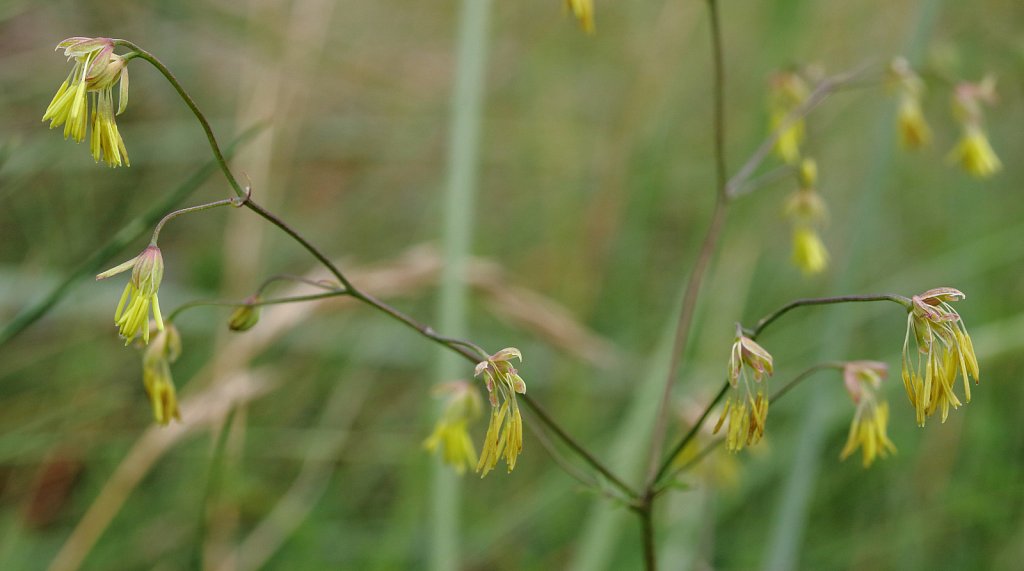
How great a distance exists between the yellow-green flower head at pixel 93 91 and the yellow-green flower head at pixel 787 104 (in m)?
1.18

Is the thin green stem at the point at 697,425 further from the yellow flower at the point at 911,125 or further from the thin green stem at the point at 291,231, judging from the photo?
the yellow flower at the point at 911,125

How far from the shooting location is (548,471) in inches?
116

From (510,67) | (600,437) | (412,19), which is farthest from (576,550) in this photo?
(412,19)

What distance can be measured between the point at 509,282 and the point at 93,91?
8.44ft

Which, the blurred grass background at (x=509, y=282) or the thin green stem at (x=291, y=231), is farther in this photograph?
the blurred grass background at (x=509, y=282)

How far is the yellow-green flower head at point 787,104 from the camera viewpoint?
6.12 feet

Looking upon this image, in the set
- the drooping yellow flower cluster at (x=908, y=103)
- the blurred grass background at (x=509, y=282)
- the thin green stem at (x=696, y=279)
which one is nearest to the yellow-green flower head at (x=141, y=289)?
the blurred grass background at (x=509, y=282)

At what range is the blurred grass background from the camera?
8.30 ft

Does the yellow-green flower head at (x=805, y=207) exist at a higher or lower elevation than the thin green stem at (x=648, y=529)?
higher

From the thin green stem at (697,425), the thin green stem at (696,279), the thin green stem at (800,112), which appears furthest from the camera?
the thin green stem at (800,112)

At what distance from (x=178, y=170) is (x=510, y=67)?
1.94 metres

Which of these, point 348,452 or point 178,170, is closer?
point 348,452

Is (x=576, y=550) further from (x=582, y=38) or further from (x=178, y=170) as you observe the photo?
(x=582, y=38)

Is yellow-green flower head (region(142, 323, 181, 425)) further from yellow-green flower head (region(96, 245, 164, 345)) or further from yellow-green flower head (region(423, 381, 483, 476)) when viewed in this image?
yellow-green flower head (region(423, 381, 483, 476))
